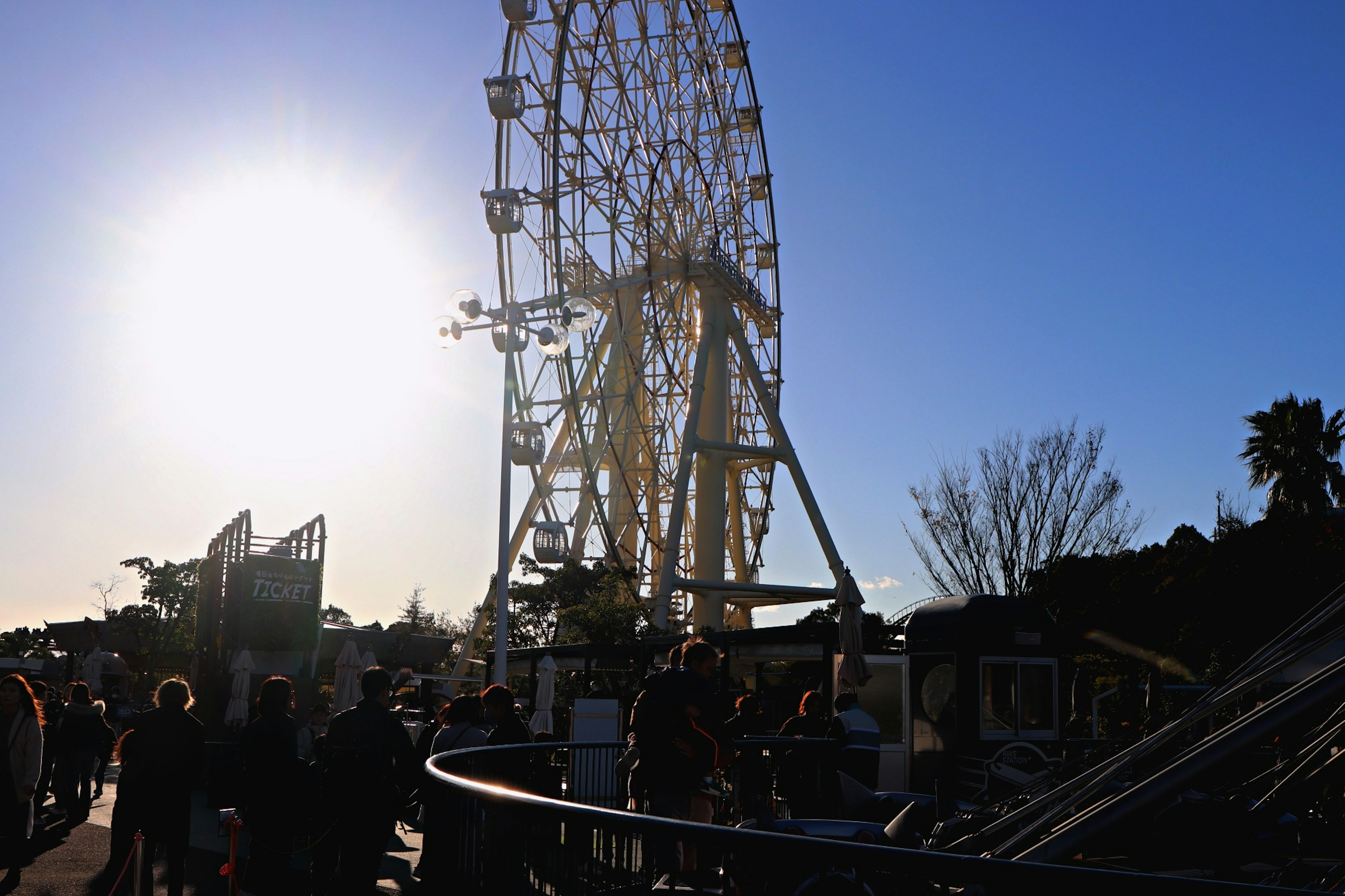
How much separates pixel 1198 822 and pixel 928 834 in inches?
68.6

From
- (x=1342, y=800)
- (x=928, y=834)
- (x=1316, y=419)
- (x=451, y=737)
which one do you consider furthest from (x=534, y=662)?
(x=1316, y=419)

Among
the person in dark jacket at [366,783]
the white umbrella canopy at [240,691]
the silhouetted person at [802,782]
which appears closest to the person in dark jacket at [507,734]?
the person in dark jacket at [366,783]

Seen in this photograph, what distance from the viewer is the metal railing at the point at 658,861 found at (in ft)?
7.77

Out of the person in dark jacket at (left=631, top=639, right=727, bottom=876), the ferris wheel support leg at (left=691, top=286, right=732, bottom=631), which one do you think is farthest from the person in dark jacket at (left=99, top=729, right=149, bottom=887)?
the ferris wheel support leg at (left=691, top=286, right=732, bottom=631)

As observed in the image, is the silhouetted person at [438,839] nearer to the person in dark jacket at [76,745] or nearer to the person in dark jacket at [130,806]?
the person in dark jacket at [130,806]

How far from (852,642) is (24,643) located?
71401 millimetres

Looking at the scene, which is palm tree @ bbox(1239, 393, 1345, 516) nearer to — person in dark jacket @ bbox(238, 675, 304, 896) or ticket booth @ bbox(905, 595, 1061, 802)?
ticket booth @ bbox(905, 595, 1061, 802)

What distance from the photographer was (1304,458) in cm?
3475

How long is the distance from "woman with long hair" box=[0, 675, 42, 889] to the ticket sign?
14370 mm

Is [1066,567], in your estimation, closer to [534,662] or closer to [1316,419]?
[1316,419]

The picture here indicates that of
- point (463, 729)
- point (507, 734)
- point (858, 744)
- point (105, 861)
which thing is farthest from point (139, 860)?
point (858, 744)

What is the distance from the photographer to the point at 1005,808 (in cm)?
828

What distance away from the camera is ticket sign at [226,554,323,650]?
853 inches

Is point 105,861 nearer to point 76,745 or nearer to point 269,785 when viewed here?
point 76,745
